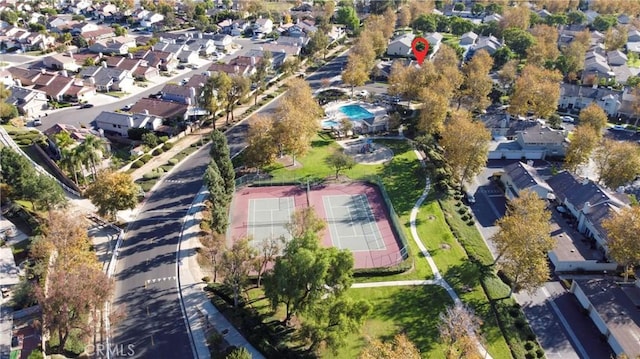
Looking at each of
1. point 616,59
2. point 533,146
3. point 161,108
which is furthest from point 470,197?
point 616,59

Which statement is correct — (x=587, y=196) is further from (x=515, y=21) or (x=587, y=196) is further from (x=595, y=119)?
(x=515, y=21)

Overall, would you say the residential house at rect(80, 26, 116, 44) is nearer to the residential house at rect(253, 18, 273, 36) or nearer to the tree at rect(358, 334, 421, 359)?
the residential house at rect(253, 18, 273, 36)

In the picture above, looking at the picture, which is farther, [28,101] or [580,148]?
[28,101]

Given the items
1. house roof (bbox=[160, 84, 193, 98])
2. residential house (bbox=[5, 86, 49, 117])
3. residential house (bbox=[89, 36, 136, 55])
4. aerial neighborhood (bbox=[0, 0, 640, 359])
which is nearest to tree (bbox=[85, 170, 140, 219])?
aerial neighborhood (bbox=[0, 0, 640, 359])

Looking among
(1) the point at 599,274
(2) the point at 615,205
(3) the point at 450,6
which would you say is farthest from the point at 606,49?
(1) the point at 599,274

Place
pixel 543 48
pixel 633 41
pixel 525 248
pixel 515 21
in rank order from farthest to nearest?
pixel 515 21
pixel 633 41
pixel 543 48
pixel 525 248

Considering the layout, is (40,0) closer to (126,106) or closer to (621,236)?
(126,106)
